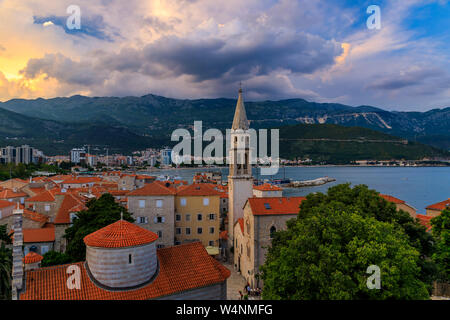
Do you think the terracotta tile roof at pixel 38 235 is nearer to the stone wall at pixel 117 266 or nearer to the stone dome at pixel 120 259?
the stone dome at pixel 120 259

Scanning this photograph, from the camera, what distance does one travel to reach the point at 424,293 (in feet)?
36.1

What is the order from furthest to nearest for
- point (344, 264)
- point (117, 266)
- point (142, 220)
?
point (142, 220) → point (117, 266) → point (344, 264)

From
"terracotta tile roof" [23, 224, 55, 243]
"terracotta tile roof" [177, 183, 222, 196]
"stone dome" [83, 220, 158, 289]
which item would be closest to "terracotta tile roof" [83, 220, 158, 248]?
"stone dome" [83, 220, 158, 289]

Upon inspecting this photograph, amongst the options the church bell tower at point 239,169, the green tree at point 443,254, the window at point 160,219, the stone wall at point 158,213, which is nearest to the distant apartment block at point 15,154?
the stone wall at point 158,213

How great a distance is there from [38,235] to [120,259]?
22418 mm

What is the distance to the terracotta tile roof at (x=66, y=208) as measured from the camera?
28962mm

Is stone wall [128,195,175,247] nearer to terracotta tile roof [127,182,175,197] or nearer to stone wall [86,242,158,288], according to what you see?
terracotta tile roof [127,182,175,197]

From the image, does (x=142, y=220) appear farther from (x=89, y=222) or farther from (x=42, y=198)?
(x=42, y=198)

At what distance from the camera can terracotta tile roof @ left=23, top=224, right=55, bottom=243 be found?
93.3 ft

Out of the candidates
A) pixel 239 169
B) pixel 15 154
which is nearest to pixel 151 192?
pixel 239 169

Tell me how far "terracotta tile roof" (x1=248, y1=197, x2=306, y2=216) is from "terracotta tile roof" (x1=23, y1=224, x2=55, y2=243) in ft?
68.1

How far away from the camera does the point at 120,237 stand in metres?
12.8

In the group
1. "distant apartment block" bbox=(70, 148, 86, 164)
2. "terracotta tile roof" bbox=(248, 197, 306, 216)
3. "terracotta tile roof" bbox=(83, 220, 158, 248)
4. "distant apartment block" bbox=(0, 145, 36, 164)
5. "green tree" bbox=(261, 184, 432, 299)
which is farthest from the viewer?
"distant apartment block" bbox=(70, 148, 86, 164)
